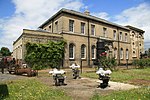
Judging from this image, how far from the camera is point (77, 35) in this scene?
30.1m

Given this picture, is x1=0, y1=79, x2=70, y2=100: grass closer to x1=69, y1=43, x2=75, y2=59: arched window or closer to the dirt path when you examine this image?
the dirt path

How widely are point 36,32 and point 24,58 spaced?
379 cm

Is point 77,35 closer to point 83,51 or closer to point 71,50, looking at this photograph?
point 71,50

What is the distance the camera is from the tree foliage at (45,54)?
24.4 m

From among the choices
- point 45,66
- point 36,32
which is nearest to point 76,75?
point 45,66

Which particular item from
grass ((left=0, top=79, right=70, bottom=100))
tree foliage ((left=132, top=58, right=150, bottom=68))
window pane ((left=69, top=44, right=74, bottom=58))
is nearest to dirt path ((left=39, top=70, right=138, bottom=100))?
grass ((left=0, top=79, right=70, bottom=100))

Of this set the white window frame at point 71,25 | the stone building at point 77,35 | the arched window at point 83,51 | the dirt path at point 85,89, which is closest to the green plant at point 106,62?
the stone building at point 77,35

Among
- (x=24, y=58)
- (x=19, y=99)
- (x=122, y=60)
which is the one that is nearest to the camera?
(x=19, y=99)

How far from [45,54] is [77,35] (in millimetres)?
6860

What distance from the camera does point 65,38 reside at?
1108 inches

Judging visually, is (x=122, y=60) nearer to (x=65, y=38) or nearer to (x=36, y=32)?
(x=65, y=38)

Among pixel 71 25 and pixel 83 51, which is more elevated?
pixel 71 25

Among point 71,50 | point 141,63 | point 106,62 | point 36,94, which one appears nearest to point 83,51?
point 71,50

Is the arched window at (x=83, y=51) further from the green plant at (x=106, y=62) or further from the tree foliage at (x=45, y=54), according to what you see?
the green plant at (x=106, y=62)
